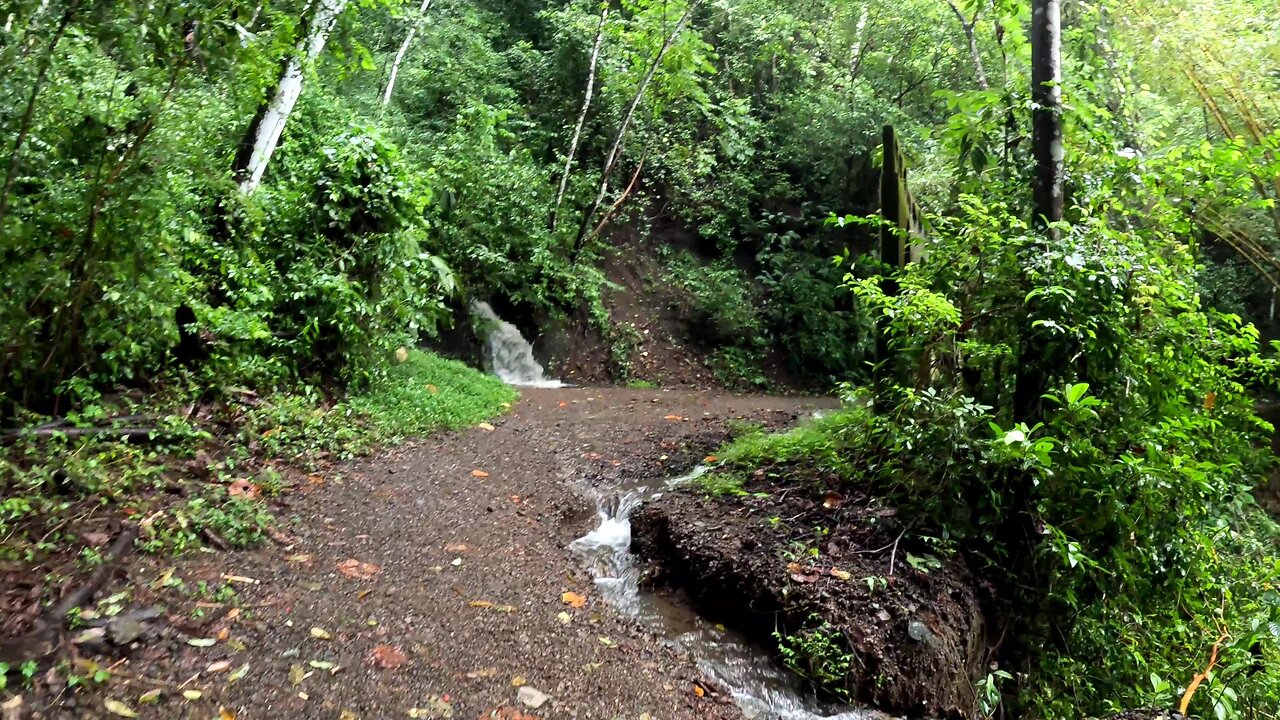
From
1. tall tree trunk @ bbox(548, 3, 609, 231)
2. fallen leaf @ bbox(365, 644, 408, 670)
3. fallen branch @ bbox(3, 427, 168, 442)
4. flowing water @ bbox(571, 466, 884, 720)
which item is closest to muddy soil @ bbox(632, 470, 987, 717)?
flowing water @ bbox(571, 466, 884, 720)

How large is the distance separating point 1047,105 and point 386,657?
5.66 m

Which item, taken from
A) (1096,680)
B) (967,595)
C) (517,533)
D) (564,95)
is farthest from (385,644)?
(564,95)

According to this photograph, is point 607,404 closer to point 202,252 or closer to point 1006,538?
point 202,252

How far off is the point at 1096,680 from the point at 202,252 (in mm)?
8098

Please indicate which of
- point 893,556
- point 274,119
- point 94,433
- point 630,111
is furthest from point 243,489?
point 630,111

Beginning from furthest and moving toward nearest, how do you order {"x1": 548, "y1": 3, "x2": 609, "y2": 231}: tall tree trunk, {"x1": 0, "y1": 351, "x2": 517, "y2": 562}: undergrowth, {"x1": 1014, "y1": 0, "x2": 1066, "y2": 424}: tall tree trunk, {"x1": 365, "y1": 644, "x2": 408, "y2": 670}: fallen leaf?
{"x1": 548, "y1": 3, "x2": 609, "y2": 231}: tall tree trunk
{"x1": 1014, "y1": 0, "x2": 1066, "y2": 424}: tall tree trunk
{"x1": 0, "y1": 351, "x2": 517, "y2": 562}: undergrowth
{"x1": 365, "y1": 644, "x2": 408, "y2": 670}: fallen leaf

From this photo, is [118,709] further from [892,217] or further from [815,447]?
[892,217]

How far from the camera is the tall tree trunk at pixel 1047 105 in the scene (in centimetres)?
532

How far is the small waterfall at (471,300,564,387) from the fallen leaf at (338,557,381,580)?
8.12m

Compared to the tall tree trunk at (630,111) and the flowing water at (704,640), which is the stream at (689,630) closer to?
the flowing water at (704,640)

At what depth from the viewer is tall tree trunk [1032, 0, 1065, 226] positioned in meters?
5.32

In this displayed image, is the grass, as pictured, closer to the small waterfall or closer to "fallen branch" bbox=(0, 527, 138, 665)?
"fallen branch" bbox=(0, 527, 138, 665)

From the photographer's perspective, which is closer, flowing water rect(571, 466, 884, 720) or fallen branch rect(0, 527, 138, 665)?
fallen branch rect(0, 527, 138, 665)

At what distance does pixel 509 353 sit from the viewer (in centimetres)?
1343
